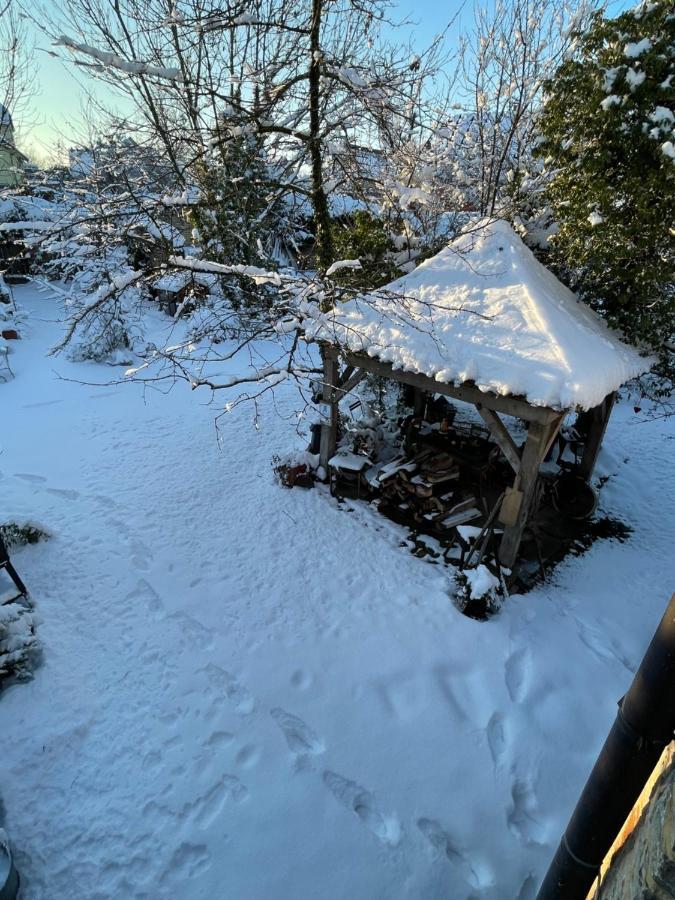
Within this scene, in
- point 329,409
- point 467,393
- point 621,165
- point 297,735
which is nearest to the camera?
point 297,735

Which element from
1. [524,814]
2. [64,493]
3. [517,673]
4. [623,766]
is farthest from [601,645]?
[64,493]

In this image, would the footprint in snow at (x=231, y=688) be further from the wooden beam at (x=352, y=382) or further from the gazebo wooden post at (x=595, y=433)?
the gazebo wooden post at (x=595, y=433)

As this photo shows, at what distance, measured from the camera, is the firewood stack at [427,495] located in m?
6.36

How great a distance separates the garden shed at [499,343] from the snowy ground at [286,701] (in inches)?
58.4

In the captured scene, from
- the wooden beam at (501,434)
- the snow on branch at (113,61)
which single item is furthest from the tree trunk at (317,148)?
the wooden beam at (501,434)

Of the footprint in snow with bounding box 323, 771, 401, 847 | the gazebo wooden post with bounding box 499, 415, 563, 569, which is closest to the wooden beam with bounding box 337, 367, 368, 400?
the gazebo wooden post with bounding box 499, 415, 563, 569

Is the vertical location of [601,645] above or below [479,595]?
below

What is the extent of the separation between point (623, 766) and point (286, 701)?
116 inches

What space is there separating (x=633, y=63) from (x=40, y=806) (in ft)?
28.7

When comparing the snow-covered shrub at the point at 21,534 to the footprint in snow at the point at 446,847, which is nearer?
the footprint in snow at the point at 446,847

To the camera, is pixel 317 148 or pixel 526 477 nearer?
pixel 526 477

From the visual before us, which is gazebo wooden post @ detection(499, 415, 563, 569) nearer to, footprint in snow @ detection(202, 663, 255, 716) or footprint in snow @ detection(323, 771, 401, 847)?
footprint in snow @ detection(323, 771, 401, 847)

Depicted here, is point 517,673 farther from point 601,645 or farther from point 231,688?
point 231,688

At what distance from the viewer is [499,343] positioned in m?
4.89
